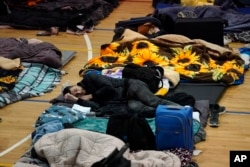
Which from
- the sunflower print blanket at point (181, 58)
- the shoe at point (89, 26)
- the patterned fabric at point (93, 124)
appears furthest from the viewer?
the shoe at point (89, 26)

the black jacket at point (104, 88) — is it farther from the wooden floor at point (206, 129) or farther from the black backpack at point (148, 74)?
the wooden floor at point (206, 129)

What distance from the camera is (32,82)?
4469mm

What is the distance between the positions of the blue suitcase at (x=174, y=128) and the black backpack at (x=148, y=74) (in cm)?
85

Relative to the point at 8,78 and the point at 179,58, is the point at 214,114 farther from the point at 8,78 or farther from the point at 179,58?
the point at 8,78

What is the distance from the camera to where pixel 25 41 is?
5.06 meters

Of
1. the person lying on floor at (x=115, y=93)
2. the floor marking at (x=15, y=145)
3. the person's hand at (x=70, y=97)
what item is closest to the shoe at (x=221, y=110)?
the person lying on floor at (x=115, y=93)

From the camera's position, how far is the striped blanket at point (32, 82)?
4.23 m

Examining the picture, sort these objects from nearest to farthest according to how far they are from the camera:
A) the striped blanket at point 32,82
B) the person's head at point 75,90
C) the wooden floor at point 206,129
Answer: the wooden floor at point 206,129 → the person's head at point 75,90 → the striped blanket at point 32,82

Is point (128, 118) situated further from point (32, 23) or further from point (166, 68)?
point (32, 23)

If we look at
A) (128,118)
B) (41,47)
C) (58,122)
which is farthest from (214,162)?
(41,47)

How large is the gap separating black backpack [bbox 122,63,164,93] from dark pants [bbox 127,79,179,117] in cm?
11

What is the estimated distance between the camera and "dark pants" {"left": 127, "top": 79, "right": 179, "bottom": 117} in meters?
3.75

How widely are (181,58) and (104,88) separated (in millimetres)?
1023

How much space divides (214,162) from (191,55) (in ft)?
5.14
